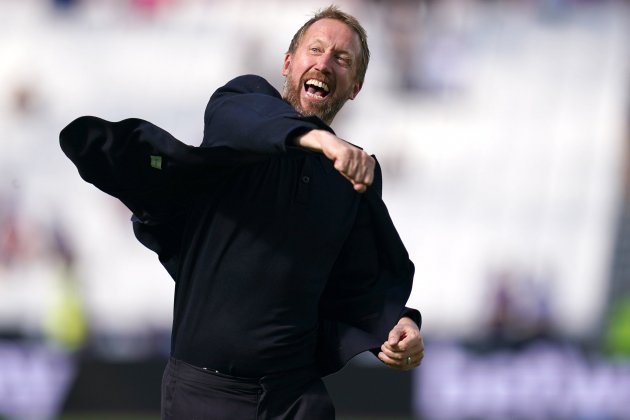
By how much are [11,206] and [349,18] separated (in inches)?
242

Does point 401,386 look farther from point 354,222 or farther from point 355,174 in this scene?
point 355,174

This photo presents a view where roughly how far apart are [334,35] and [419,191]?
6.12m

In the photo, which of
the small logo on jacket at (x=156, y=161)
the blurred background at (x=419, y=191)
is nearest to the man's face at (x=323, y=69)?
the small logo on jacket at (x=156, y=161)

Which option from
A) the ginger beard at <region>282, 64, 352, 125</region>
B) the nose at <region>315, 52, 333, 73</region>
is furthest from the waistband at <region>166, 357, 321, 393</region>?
the nose at <region>315, 52, 333, 73</region>

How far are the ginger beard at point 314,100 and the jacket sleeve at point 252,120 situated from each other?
164 millimetres

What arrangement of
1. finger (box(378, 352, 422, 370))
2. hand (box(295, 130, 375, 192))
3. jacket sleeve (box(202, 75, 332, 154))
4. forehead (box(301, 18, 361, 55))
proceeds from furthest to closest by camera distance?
forehead (box(301, 18, 361, 55)) → finger (box(378, 352, 422, 370)) → jacket sleeve (box(202, 75, 332, 154)) → hand (box(295, 130, 375, 192))

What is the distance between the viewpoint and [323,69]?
3398mm

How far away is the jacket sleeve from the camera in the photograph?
2.83 m

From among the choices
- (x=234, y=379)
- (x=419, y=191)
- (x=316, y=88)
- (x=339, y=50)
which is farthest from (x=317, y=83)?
(x=419, y=191)

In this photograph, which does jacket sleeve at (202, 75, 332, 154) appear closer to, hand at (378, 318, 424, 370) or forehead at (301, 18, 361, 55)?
forehead at (301, 18, 361, 55)

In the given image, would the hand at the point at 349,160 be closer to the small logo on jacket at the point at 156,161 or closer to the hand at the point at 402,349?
the small logo on jacket at the point at 156,161

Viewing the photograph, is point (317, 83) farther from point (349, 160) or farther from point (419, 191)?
point (419, 191)

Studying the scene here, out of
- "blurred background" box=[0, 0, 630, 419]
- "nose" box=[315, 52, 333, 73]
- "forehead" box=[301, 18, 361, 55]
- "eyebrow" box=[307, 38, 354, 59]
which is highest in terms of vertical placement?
"forehead" box=[301, 18, 361, 55]

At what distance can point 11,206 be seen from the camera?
9.21m
